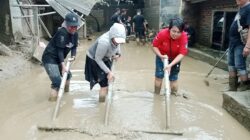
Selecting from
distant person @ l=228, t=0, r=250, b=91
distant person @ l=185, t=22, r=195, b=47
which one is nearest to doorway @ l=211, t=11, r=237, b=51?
distant person @ l=185, t=22, r=195, b=47

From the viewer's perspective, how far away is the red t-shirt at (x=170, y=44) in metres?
5.25

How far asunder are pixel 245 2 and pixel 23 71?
557 cm

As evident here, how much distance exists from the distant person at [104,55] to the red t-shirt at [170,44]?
0.78m

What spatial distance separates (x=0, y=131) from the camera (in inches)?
166

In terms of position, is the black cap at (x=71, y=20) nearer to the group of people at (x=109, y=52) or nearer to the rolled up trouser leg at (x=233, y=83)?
the group of people at (x=109, y=52)

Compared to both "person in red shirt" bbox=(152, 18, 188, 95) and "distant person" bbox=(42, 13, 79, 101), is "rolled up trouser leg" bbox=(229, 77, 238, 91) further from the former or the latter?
"distant person" bbox=(42, 13, 79, 101)

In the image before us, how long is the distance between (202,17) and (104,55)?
28.4 ft

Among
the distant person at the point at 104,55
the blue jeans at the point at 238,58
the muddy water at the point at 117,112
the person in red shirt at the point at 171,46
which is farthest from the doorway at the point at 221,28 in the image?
the distant person at the point at 104,55

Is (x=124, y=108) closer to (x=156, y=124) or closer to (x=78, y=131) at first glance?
(x=156, y=124)

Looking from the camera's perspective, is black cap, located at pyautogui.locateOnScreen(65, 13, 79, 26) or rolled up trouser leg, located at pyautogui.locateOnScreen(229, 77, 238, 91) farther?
rolled up trouser leg, located at pyautogui.locateOnScreen(229, 77, 238, 91)

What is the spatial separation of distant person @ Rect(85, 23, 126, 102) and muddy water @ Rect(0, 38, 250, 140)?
0.47 metres

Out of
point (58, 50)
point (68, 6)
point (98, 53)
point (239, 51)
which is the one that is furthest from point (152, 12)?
point (98, 53)

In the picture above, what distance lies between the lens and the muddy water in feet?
13.5

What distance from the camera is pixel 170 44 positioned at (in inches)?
210
